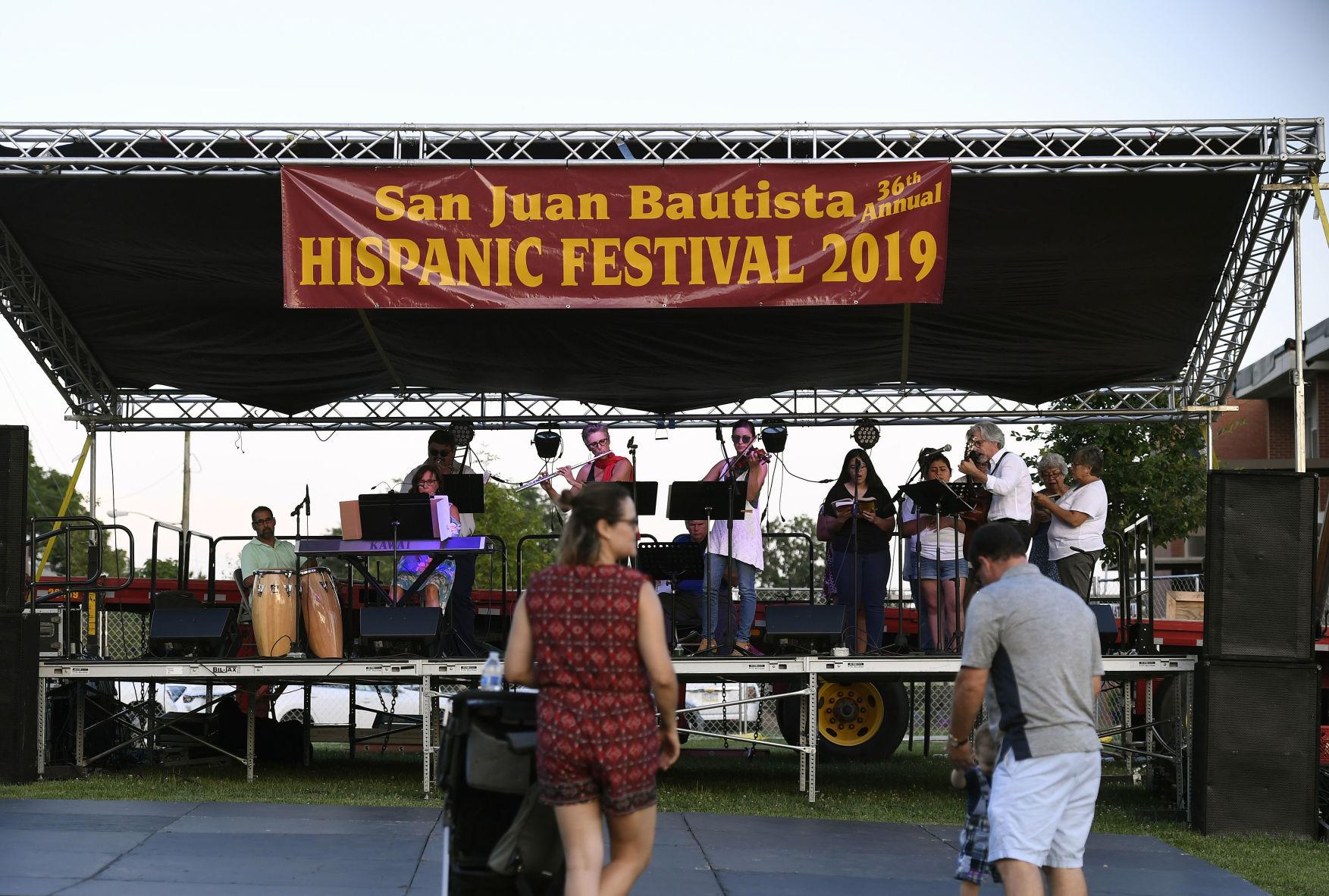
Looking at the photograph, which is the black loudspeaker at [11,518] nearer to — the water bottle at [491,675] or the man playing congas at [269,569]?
the man playing congas at [269,569]

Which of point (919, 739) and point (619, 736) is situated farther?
point (919, 739)

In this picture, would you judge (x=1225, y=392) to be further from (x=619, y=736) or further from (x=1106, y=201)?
(x=619, y=736)

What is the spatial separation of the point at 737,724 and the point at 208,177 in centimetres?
1172

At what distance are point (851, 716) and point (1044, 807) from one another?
25.4 feet

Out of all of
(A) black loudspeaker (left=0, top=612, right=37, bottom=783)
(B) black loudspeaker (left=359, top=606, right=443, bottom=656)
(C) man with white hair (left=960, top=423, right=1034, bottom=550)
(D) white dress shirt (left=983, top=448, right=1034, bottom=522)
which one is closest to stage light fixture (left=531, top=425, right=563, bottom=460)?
(B) black loudspeaker (left=359, top=606, right=443, bottom=656)

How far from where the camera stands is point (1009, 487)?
10398mm

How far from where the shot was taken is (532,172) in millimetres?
10672

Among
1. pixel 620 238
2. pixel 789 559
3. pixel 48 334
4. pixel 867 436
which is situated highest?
pixel 620 238

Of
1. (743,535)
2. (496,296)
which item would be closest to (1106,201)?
(743,535)

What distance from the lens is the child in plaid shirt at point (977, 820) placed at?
18.4 feet

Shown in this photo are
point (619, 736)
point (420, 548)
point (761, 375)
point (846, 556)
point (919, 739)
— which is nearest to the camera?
point (619, 736)

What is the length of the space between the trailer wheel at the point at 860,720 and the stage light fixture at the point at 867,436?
2.14m

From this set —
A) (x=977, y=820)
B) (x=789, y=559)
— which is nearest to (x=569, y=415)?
(x=977, y=820)

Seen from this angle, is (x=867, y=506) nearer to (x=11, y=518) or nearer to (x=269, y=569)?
(x=269, y=569)
